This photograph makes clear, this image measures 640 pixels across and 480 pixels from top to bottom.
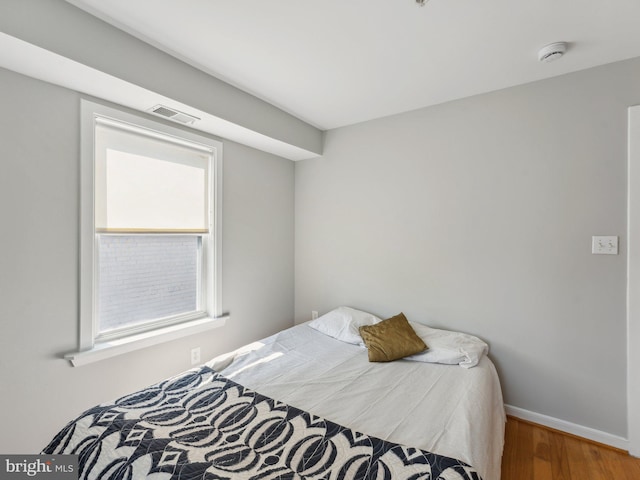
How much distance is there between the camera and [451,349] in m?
2.15

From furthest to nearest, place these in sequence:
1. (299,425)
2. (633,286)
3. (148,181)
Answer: (148,181) → (633,286) → (299,425)

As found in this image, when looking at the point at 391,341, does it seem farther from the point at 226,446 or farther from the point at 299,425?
the point at 226,446

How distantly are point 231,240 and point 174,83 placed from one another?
4.40ft

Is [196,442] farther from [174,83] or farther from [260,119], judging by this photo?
[260,119]

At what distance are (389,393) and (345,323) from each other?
0.95 m

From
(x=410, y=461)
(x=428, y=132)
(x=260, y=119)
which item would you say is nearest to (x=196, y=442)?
(x=410, y=461)

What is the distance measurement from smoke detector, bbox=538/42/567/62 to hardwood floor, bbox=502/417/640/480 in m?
2.54

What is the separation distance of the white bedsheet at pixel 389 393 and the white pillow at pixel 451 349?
0.05 meters

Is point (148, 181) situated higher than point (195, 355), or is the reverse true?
point (148, 181)

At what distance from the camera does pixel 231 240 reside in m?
2.75

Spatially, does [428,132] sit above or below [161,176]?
above

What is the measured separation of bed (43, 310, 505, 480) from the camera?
1.14 meters

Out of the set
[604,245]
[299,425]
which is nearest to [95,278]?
[299,425]

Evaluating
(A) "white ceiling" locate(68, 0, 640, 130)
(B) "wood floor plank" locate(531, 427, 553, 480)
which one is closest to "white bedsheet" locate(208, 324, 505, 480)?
(B) "wood floor plank" locate(531, 427, 553, 480)
